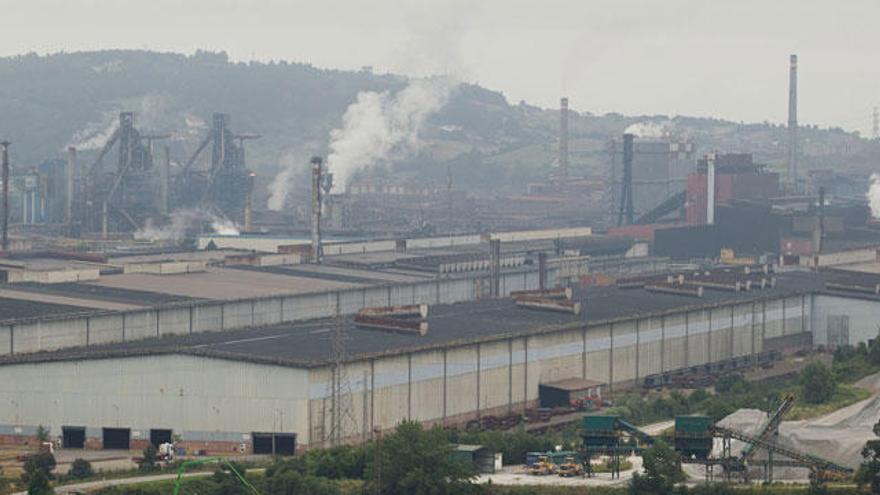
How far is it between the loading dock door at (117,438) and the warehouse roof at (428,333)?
243 centimetres

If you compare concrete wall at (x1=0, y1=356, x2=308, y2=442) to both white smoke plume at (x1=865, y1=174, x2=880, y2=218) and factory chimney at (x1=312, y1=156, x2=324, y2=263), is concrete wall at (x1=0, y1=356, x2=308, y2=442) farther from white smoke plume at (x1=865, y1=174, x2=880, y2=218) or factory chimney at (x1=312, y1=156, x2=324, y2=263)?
white smoke plume at (x1=865, y1=174, x2=880, y2=218)

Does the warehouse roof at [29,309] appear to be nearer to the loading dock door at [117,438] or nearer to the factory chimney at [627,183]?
the loading dock door at [117,438]

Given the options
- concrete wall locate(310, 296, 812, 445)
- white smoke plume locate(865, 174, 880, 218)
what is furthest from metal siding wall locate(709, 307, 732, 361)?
white smoke plume locate(865, 174, 880, 218)

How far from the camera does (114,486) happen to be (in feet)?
171

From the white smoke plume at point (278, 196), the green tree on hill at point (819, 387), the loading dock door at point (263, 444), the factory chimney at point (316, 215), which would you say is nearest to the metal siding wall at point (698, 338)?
the green tree on hill at point (819, 387)

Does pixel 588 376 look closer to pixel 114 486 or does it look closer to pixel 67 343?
pixel 67 343

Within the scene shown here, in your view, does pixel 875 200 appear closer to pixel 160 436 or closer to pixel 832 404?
pixel 832 404

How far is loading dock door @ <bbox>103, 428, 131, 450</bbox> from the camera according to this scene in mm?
63094

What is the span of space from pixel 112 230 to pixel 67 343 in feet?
239

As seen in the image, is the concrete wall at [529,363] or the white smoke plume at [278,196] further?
the white smoke plume at [278,196]

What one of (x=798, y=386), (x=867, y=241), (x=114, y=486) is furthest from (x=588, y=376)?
(x=867, y=241)

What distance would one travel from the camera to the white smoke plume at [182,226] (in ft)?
474

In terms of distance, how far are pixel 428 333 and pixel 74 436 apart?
45.9 feet

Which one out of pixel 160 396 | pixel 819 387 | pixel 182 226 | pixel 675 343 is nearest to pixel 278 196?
pixel 182 226
